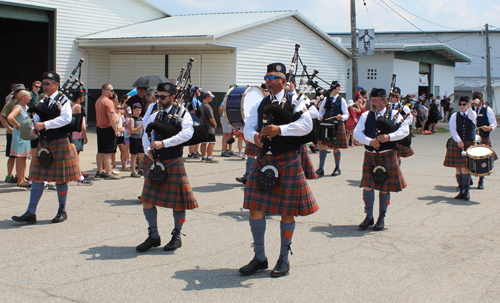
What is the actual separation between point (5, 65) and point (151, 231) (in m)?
21.7

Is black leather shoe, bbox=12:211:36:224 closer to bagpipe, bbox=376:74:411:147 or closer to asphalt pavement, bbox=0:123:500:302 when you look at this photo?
asphalt pavement, bbox=0:123:500:302

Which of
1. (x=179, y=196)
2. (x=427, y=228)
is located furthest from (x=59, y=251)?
(x=427, y=228)

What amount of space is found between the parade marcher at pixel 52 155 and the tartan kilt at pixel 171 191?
1.51 meters

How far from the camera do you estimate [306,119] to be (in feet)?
13.6

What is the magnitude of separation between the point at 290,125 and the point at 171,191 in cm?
144

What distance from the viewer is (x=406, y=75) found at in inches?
1097

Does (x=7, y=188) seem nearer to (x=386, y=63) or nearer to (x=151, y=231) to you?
(x=151, y=231)

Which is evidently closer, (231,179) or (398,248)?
(398,248)

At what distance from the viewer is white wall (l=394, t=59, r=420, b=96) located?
27094 mm

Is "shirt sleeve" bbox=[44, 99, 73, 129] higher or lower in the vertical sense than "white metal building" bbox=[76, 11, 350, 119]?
lower

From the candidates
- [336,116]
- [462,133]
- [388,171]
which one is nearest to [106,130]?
[336,116]

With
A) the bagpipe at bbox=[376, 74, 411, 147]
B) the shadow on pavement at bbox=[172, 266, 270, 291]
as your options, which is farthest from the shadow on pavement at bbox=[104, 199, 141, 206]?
the bagpipe at bbox=[376, 74, 411, 147]

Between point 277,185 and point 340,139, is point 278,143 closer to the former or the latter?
point 277,185

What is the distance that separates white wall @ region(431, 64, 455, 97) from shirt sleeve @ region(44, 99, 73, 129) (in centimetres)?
2902
